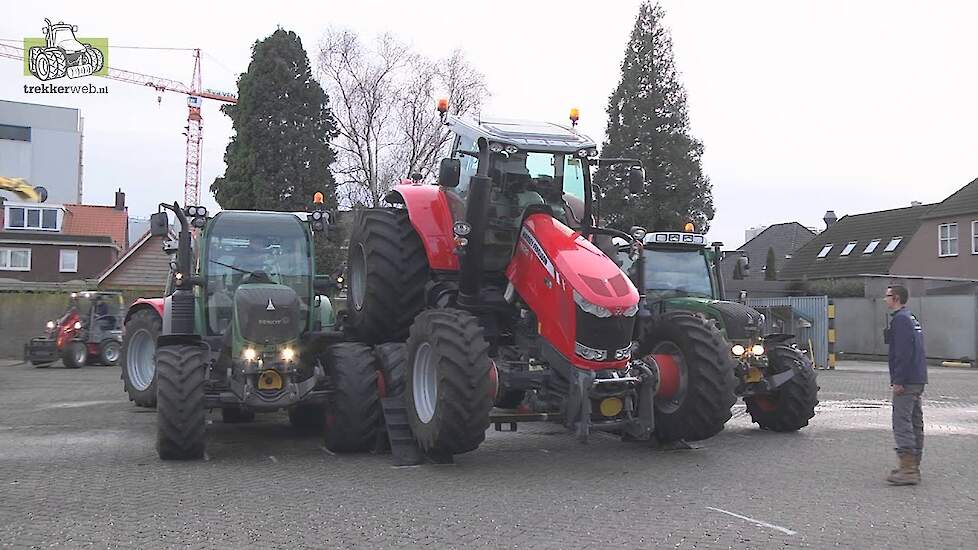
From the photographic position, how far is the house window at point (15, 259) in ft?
156

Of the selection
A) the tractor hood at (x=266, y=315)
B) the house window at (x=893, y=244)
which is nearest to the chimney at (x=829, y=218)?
the house window at (x=893, y=244)

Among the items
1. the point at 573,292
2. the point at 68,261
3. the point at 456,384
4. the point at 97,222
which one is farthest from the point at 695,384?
the point at 97,222

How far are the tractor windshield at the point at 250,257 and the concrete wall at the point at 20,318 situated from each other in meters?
20.7

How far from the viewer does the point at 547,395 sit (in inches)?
358

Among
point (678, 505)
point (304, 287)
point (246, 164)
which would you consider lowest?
point (678, 505)

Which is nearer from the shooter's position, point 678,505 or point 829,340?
point 678,505

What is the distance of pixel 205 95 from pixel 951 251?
61.8m

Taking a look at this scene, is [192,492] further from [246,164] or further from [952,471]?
[246,164]

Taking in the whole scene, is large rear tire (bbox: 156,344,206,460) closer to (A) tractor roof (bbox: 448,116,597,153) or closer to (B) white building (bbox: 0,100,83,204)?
(A) tractor roof (bbox: 448,116,597,153)

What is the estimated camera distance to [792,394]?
464 inches

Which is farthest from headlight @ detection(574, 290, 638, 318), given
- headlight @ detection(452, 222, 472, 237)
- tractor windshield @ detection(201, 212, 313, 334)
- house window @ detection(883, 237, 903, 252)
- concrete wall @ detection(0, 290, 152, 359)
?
house window @ detection(883, 237, 903, 252)

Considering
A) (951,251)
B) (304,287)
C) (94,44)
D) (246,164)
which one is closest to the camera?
(304,287)

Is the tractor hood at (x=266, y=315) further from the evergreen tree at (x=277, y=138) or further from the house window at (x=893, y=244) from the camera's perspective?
the house window at (x=893, y=244)

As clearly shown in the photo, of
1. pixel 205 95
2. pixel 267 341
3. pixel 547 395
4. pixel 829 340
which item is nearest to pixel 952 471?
pixel 547 395
